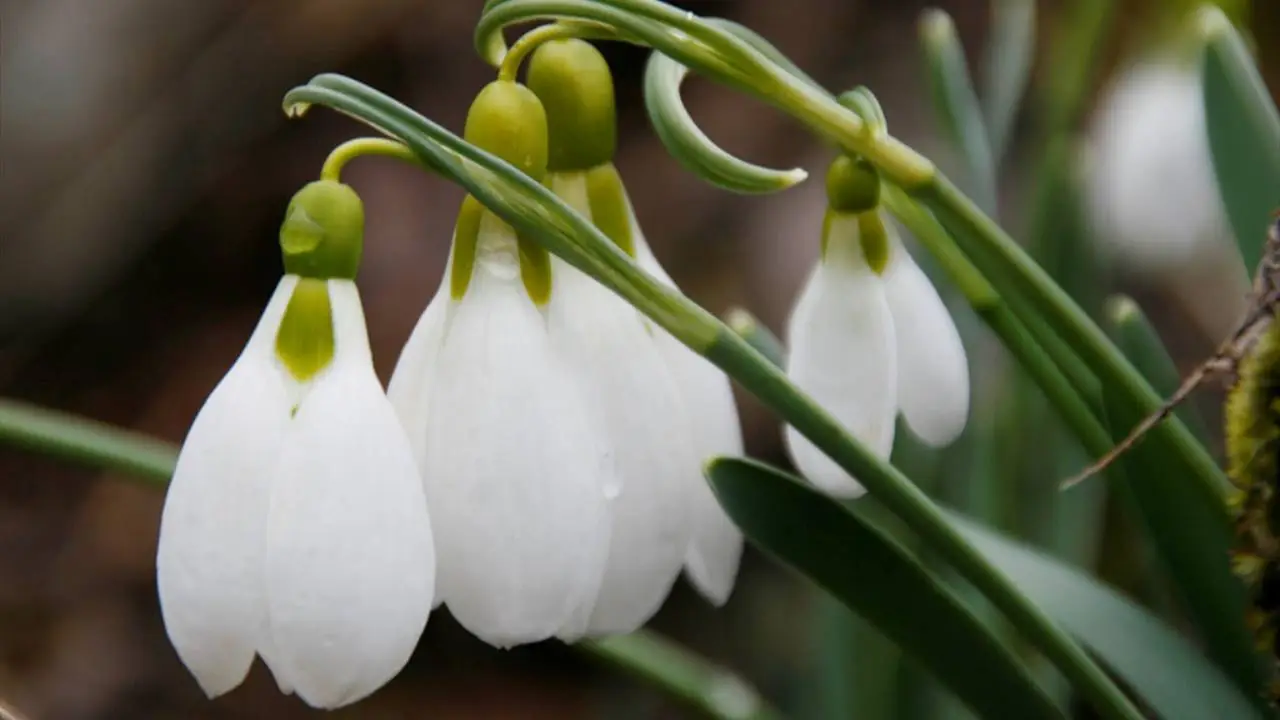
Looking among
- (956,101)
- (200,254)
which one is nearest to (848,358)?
(956,101)

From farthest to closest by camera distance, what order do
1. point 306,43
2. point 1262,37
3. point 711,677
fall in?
point 1262,37
point 306,43
point 711,677

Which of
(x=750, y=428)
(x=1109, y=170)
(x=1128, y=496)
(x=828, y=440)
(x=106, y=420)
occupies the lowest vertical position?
(x=106, y=420)

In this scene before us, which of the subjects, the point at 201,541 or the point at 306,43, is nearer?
the point at 201,541

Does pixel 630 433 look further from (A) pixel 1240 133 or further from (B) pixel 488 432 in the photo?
(A) pixel 1240 133

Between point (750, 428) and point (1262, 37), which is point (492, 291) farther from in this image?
point (1262, 37)

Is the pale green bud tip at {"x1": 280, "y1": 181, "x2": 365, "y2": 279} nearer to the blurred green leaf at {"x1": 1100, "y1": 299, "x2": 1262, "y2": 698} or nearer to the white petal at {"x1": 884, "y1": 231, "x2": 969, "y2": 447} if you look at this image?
the white petal at {"x1": 884, "y1": 231, "x2": 969, "y2": 447}

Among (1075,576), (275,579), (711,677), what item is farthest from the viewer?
(711,677)

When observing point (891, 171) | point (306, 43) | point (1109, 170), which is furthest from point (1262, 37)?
point (891, 171)
